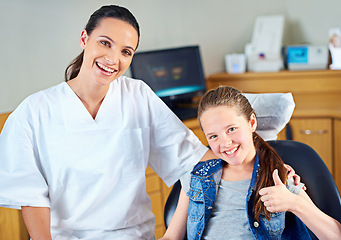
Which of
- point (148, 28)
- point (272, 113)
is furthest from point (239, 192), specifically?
point (148, 28)

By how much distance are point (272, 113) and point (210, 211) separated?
0.46 m

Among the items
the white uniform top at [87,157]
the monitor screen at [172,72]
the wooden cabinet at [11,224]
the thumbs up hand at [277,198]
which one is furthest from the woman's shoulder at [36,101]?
the monitor screen at [172,72]

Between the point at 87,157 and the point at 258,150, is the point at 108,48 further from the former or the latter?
the point at 258,150

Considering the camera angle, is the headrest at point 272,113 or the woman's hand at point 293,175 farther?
the headrest at point 272,113

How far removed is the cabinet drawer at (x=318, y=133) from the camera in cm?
296

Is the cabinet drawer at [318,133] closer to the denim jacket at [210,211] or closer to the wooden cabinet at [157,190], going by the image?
the wooden cabinet at [157,190]

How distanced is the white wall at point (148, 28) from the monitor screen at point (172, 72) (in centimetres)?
16

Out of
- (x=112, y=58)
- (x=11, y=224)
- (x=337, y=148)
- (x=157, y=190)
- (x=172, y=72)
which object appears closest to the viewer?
(x=112, y=58)

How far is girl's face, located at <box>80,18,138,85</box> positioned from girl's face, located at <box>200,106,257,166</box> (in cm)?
37

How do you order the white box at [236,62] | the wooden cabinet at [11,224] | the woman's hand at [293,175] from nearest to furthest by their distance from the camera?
the woman's hand at [293,175] < the wooden cabinet at [11,224] < the white box at [236,62]

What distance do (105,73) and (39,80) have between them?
1.12 meters

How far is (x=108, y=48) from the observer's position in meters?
1.67

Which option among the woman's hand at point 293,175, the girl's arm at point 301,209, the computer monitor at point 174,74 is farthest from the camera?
the computer monitor at point 174,74

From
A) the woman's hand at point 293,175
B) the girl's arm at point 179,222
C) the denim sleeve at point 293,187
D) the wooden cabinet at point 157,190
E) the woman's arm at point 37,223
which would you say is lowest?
the wooden cabinet at point 157,190
